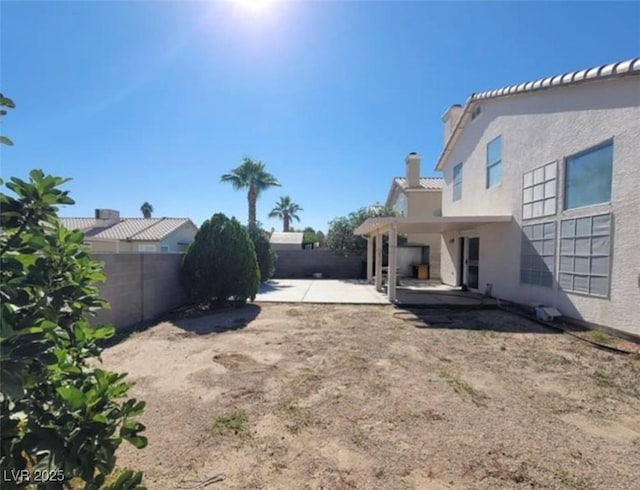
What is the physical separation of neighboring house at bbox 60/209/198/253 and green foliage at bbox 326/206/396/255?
9566mm

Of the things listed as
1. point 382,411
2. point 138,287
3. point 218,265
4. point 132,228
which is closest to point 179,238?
point 132,228

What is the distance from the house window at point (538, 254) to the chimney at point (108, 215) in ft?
86.2

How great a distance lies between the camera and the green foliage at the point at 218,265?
9727 mm

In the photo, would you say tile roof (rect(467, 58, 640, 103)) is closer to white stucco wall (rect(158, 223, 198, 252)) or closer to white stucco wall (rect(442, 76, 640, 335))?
white stucco wall (rect(442, 76, 640, 335))

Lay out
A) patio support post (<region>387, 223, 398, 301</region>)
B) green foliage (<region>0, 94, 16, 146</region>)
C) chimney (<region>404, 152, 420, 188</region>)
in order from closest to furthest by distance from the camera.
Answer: green foliage (<region>0, 94, 16, 146</region>)
patio support post (<region>387, 223, 398, 301</region>)
chimney (<region>404, 152, 420, 188</region>)

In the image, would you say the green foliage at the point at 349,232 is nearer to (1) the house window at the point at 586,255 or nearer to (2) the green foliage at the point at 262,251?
(2) the green foliage at the point at 262,251

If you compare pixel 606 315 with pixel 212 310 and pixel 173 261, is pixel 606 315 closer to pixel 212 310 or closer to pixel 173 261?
pixel 212 310

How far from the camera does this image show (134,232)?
73.8 feet

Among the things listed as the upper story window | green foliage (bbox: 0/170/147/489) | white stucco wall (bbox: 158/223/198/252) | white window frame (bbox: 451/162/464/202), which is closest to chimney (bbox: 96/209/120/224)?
white stucco wall (bbox: 158/223/198/252)

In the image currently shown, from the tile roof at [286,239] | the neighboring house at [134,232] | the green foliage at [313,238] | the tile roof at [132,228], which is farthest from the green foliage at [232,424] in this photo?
the tile roof at [286,239]

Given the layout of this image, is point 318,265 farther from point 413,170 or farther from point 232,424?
point 232,424

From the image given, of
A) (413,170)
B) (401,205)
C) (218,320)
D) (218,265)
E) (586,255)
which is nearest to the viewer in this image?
(586,255)

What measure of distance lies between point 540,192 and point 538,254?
1677mm

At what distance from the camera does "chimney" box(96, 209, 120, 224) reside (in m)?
24.3
